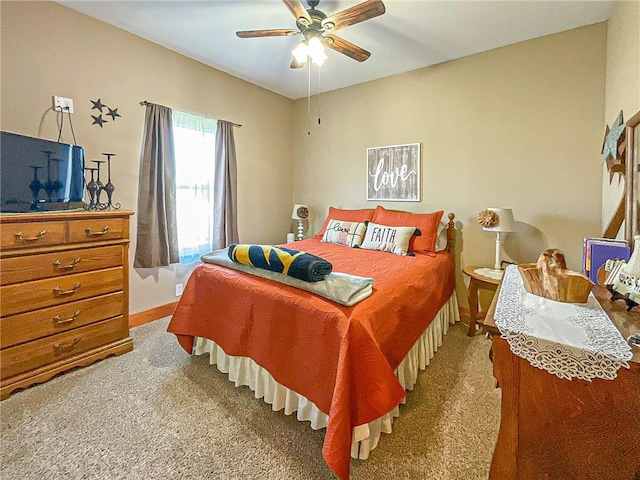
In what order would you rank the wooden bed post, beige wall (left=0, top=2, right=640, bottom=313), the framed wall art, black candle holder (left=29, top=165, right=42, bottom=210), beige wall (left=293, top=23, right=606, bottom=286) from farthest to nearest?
the framed wall art
the wooden bed post
beige wall (left=293, top=23, right=606, bottom=286)
beige wall (left=0, top=2, right=640, bottom=313)
black candle holder (left=29, top=165, right=42, bottom=210)

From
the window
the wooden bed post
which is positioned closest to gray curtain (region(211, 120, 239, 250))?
the window

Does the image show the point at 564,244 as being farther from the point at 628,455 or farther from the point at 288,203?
the point at 288,203

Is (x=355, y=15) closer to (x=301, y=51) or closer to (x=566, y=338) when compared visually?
(x=301, y=51)

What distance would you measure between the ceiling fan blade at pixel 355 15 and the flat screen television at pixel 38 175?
2.04m

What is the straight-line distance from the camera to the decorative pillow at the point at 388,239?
2781 millimetres

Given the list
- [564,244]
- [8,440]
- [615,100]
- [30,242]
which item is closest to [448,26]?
[615,100]

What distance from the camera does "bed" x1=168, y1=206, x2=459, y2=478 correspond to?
1.30m

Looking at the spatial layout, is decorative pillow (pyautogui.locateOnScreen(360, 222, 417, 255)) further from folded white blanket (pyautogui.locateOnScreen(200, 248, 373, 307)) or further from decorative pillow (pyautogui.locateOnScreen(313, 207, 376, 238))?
folded white blanket (pyautogui.locateOnScreen(200, 248, 373, 307))

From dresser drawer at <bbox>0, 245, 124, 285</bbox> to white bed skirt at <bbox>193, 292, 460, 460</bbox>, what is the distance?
911 millimetres

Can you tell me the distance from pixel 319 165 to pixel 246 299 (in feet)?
9.18

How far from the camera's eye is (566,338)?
0.82 metres

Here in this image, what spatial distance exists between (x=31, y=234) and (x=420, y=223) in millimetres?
3015

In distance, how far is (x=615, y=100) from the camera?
6.82 feet

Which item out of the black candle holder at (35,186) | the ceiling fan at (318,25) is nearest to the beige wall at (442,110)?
the black candle holder at (35,186)
